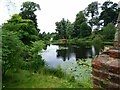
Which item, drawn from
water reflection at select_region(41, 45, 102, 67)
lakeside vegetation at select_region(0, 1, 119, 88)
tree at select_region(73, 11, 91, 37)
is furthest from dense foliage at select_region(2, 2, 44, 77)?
tree at select_region(73, 11, 91, 37)

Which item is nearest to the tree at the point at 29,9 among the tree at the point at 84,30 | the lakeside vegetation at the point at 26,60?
the lakeside vegetation at the point at 26,60

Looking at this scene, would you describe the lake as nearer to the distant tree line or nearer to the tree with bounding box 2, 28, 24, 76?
the tree with bounding box 2, 28, 24, 76

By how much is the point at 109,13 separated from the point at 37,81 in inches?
2055

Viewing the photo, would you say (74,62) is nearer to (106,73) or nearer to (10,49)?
(10,49)

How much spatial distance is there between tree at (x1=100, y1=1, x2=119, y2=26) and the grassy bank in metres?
48.8

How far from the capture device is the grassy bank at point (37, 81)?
9016mm

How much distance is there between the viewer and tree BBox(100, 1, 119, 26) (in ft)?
193

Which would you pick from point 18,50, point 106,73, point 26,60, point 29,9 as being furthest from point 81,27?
point 106,73

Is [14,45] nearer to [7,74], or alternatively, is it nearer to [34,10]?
[7,74]

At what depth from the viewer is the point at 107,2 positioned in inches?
2366

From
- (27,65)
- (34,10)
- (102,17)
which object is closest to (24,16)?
(34,10)

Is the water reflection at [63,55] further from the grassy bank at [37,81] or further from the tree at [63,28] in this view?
the tree at [63,28]

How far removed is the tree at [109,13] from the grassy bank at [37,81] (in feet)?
160

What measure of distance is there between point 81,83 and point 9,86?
2588 millimetres
